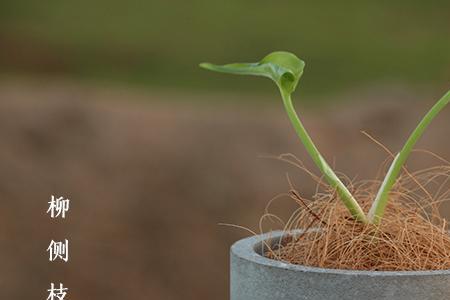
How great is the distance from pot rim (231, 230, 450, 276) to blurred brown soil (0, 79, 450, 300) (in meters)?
1.65

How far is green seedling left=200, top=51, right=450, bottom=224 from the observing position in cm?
87

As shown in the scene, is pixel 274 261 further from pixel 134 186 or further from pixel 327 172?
pixel 134 186

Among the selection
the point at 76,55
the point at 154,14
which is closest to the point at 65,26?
the point at 76,55

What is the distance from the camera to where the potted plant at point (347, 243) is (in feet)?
2.59

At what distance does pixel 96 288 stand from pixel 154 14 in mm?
2066

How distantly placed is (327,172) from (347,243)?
0.08 meters

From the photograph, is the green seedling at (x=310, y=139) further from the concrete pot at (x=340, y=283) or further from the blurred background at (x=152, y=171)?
the blurred background at (x=152, y=171)

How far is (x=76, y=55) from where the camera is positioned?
439 cm

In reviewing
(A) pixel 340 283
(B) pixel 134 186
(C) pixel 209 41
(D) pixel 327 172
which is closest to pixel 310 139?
(D) pixel 327 172

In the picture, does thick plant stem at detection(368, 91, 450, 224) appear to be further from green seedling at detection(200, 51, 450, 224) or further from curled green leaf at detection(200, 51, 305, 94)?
curled green leaf at detection(200, 51, 305, 94)

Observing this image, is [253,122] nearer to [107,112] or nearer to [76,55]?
[107,112]

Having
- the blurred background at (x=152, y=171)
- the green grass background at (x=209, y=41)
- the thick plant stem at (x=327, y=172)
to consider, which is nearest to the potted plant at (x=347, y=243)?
the thick plant stem at (x=327, y=172)

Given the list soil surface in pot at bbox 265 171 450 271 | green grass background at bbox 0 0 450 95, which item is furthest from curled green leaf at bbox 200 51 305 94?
green grass background at bbox 0 0 450 95

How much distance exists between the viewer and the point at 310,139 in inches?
34.4
